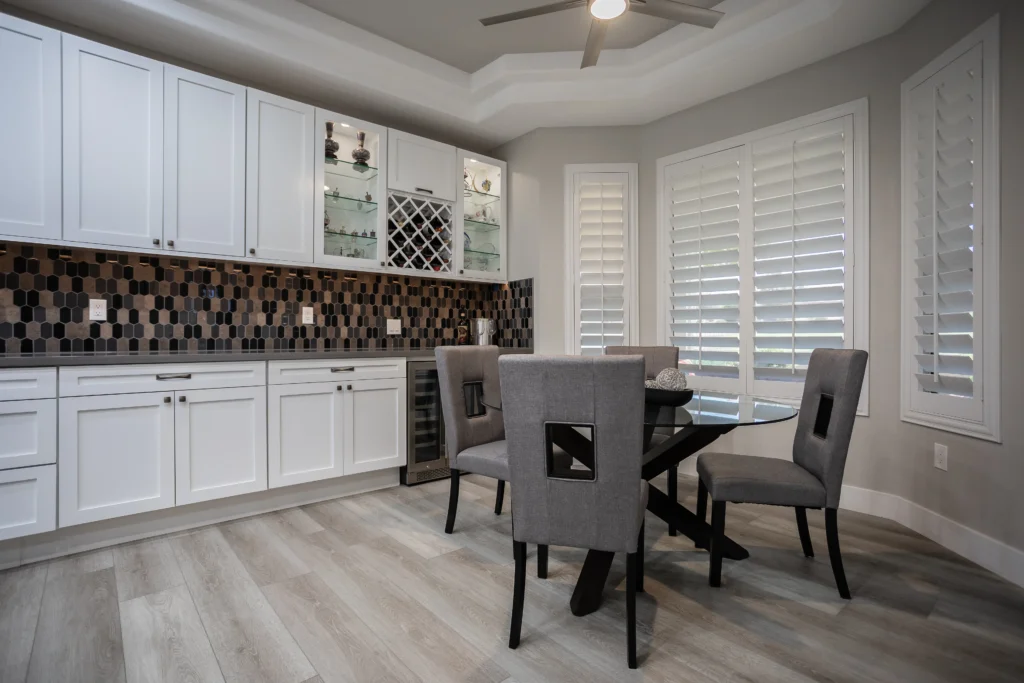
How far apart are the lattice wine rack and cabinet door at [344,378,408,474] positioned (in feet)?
3.11

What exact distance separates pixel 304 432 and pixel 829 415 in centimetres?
273

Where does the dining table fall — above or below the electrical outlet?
below

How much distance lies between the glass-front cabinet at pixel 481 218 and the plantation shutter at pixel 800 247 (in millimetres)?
1974

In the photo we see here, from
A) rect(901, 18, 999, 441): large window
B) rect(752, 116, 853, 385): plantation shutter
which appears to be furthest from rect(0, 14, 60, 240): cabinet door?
rect(901, 18, 999, 441): large window

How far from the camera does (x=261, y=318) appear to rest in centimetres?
333

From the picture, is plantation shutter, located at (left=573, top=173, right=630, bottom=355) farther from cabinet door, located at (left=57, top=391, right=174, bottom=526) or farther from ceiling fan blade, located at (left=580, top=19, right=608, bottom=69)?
cabinet door, located at (left=57, top=391, right=174, bottom=526)

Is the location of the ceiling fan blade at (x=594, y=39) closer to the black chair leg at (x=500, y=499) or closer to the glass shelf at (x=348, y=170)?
the glass shelf at (x=348, y=170)

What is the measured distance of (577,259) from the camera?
13.0 feet

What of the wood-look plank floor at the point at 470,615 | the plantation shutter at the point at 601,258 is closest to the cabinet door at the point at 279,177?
the wood-look plank floor at the point at 470,615

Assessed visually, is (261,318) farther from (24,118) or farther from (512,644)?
(512,644)

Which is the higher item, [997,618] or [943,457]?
[943,457]

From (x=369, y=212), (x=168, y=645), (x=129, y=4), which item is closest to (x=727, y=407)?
(x=168, y=645)

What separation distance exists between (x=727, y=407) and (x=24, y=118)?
3495 millimetres

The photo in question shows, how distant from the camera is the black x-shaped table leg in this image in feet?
5.62
